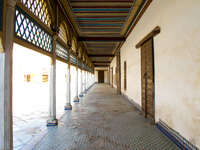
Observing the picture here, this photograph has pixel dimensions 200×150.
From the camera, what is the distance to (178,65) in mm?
2545

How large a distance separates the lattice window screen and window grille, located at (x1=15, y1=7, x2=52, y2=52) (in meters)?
0.23

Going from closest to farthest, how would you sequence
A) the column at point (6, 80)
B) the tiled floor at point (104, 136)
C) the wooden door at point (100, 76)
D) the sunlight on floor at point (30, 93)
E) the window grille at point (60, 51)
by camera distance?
the column at point (6, 80), the tiled floor at point (104, 136), the sunlight on floor at point (30, 93), the window grille at point (60, 51), the wooden door at point (100, 76)

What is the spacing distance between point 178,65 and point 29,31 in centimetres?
304

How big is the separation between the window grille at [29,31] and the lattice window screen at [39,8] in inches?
9.1

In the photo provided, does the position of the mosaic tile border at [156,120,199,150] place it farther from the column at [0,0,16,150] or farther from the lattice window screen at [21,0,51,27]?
the lattice window screen at [21,0,51,27]

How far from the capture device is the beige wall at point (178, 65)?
2.08 meters

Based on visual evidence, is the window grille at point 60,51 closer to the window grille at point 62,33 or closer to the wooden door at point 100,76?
the window grille at point 62,33

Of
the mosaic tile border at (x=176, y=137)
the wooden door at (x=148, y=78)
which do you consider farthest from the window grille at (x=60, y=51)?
the mosaic tile border at (x=176, y=137)

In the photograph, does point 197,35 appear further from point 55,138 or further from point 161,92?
point 55,138

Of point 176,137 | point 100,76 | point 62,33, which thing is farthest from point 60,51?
point 100,76

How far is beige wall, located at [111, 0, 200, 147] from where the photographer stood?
2.08 m

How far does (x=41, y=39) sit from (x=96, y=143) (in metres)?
2.61

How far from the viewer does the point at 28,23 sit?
7.62 feet

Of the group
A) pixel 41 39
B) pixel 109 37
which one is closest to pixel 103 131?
pixel 41 39
